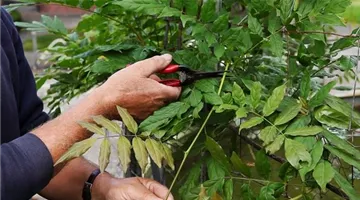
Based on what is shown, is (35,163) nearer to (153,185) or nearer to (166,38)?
(153,185)

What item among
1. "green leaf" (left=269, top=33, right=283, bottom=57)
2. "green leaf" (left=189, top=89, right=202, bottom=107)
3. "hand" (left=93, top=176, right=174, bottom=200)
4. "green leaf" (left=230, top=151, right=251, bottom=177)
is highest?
"green leaf" (left=269, top=33, right=283, bottom=57)

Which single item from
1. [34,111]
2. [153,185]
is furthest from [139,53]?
[34,111]

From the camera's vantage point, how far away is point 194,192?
1.04 metres

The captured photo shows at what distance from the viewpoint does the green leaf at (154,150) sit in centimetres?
93

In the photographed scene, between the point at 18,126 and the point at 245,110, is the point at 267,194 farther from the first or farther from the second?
the point at 18,126

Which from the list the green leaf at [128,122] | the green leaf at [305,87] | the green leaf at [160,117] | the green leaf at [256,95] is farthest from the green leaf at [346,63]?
the green leaf at [128,122]

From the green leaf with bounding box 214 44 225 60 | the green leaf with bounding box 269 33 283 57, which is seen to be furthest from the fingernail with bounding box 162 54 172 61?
the green leaf with bounding box 269 33 283 57

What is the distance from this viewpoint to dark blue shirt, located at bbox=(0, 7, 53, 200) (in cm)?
103

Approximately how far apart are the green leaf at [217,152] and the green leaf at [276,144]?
4.6 inches

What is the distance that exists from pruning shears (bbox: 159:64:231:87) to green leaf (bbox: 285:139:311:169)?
240 millimetres

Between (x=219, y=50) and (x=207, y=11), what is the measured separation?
77 millimetres

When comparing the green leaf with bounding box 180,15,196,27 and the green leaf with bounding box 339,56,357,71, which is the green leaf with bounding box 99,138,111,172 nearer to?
the green leaf with bounding box 180,15,196,27

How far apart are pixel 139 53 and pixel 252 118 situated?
33cm

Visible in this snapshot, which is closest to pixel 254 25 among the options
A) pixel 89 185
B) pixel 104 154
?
pixel 104 154
